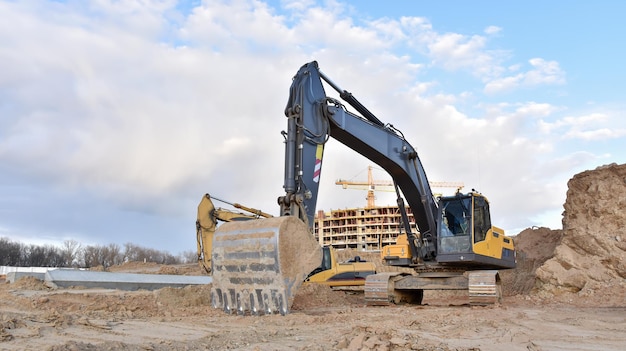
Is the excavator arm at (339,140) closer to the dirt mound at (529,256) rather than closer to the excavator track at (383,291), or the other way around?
the excavator track at (383,291)

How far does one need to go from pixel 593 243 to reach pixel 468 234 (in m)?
4.54

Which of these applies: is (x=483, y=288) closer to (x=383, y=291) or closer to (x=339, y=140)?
(x=383, y=291)

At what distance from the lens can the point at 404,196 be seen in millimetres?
12828

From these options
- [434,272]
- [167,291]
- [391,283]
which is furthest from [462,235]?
[167,291]

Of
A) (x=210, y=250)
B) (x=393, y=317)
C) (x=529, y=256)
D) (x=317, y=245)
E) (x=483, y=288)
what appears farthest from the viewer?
(x=529, y=256)

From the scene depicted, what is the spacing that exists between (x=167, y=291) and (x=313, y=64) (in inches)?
224

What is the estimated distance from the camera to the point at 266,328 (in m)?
6.90

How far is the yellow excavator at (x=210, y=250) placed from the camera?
14805mm

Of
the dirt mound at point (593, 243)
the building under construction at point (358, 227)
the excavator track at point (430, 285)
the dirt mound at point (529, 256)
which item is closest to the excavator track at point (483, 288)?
the excavator track at point (430, 285)

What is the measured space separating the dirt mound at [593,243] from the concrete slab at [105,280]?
37.8 ft

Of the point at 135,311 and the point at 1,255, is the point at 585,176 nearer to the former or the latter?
the point at 135,311

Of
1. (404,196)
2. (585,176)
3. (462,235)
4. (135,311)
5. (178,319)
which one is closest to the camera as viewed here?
(178,319)

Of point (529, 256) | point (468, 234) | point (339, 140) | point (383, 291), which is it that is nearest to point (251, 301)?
point (339, 140)

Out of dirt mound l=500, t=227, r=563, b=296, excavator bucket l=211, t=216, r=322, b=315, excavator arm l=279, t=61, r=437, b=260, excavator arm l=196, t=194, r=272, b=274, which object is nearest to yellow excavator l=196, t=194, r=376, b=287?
excavator arm l=196, t=194, r=272, b=274
